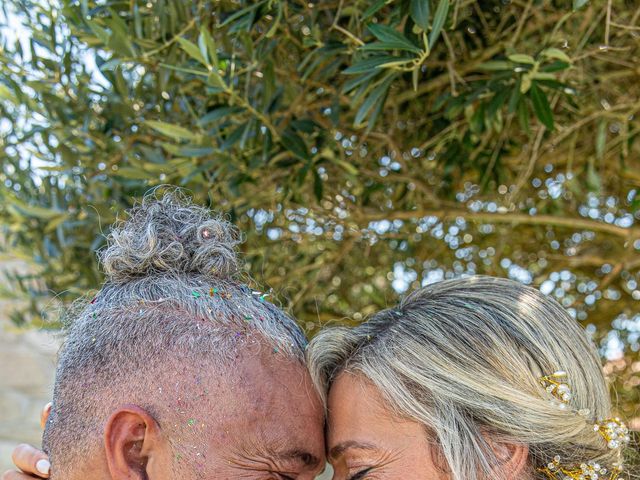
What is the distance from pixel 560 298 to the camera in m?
3.85

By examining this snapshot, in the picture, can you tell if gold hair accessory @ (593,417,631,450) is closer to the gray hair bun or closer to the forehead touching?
the forehead touching

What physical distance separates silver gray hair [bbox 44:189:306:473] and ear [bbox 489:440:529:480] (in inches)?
24.4

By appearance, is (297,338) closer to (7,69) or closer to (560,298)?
(7,69)

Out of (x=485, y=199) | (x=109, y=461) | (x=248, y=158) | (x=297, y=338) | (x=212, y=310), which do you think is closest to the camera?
(x=109, y=461)

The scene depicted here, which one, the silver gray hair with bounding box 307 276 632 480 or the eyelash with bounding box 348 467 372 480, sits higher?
the silver gray hair with bounding box 307 276 632 480

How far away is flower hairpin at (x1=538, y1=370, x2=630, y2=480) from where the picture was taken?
80.7 inches

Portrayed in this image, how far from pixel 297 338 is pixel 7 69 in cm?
144

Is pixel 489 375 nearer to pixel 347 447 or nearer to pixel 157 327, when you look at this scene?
pixel 347 447

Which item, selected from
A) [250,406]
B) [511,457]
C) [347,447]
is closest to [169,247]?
[250,406]

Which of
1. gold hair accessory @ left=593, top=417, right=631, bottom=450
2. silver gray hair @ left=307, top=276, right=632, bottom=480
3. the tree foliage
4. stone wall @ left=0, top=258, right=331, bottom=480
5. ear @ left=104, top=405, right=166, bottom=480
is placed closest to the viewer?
ear @ left=104, top=405, right=166, bottom=480

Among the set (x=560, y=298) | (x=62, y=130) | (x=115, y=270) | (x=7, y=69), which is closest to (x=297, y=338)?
(x=115, y=270)

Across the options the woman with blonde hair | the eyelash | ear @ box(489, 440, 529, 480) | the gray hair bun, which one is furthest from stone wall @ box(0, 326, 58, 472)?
ear @ box(489, 440, 529, 480)

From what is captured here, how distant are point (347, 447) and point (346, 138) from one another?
149cm

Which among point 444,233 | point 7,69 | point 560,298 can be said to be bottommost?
point 560,298
